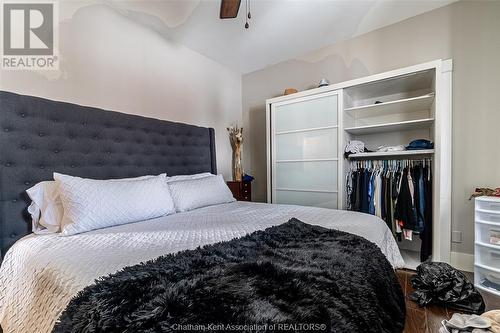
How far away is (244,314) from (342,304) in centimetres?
30

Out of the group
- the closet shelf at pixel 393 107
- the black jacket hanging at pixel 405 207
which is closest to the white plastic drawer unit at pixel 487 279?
the black jacket hanging at pixel 405 207

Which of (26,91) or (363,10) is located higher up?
(363,10)

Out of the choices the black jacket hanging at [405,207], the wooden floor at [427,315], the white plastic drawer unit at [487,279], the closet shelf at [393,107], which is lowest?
the wooden floor at [427,315]

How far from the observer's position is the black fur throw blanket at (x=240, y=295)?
1.91 feet

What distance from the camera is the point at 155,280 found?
752 mm

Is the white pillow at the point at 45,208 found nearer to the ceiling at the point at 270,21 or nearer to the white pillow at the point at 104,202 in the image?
the white pillow at the point at 104,202

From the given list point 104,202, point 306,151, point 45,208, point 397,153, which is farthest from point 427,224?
point 45,208

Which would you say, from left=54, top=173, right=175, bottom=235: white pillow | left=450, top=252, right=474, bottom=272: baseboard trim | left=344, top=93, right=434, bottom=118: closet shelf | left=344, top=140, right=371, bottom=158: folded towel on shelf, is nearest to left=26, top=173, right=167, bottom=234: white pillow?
left=54, top=173, right=175, bottom=235: white pillow

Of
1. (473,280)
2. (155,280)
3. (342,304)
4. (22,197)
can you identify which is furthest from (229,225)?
(473,280)

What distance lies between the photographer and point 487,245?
1.89 meters

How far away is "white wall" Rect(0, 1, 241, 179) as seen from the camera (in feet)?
6.27

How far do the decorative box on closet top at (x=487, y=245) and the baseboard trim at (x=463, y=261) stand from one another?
311mm

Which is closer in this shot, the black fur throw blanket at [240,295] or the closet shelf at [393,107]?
the black fur throw blanket at [240,295]

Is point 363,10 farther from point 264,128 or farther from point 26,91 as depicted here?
point 26,91
